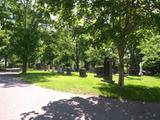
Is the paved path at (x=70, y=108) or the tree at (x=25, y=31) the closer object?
the paved path at (x=70, y=108)

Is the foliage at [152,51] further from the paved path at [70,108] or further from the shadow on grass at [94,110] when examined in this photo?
the shadow on grass at [94,110]

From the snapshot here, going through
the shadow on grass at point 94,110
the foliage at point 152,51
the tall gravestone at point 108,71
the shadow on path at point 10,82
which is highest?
the foliage at point 152,51

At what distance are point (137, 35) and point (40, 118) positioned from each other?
12193 millimetres

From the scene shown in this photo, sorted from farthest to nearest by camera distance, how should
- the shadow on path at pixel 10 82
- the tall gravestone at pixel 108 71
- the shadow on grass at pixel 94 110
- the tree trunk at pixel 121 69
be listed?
the tall gravestone at pixel 108 71 → the shadow on path at pixel 10 82 → the tree trunk at pixel 121 69 → the shadow on grass at pixel 94 110

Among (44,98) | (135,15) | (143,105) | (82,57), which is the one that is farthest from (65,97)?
(82,57)

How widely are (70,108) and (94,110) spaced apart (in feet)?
3.13

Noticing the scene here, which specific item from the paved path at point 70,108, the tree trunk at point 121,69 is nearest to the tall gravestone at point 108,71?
the tree trunk at point 121,69

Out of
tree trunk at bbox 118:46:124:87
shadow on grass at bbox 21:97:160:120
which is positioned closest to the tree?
tree trunk at bbox 118:46:124:87

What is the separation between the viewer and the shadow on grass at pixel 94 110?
410 inches

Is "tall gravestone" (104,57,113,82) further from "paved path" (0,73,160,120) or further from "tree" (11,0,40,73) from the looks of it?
"tree" (11,0,40,73)

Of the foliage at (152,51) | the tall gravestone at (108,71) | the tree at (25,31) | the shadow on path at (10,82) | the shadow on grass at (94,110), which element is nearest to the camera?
the shadow on grass at (94,110)

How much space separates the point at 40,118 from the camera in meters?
10.0

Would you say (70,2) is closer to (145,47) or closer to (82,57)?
(145,47)

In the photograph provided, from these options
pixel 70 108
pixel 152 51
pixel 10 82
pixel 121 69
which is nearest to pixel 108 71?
pixel 121 69
